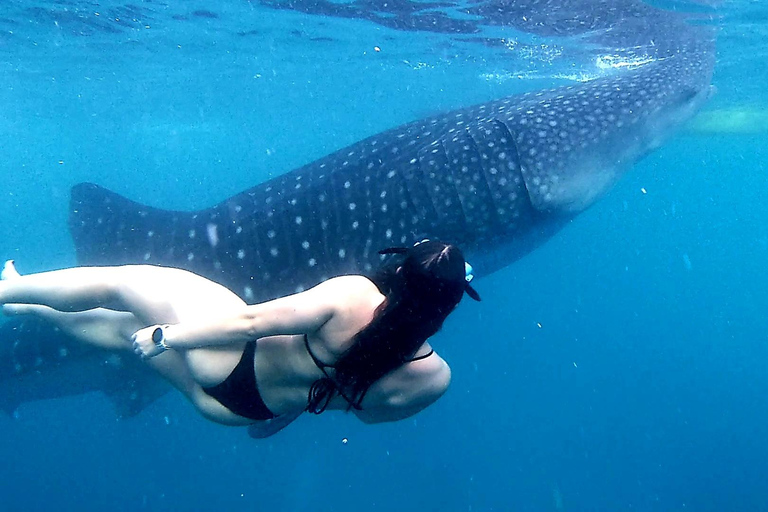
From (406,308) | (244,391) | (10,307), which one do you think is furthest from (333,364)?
(10,307)

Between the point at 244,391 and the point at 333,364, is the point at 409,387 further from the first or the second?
the point at 244,391

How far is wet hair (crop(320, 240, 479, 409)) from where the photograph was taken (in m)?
2.44

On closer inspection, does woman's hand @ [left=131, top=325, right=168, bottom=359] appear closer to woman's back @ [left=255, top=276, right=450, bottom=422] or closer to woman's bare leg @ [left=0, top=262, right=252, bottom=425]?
woman's bare leg @ [left=0, top=262, right=252, bottom=425]

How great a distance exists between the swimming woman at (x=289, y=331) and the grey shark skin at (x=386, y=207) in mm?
1555

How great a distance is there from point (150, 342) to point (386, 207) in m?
2.62

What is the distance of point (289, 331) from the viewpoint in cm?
263

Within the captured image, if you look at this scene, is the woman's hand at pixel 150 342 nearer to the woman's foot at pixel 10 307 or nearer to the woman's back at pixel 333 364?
the woman's back at pixel 333 364

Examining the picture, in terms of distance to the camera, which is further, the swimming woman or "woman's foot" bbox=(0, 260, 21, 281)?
"woman's foot" bbox=(0, 260, 21, 281)

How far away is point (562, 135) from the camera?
5.42 meters

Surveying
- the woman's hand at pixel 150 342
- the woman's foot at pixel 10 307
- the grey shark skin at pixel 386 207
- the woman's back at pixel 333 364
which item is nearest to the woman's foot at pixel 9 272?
the woman's foot at pixel 10 307

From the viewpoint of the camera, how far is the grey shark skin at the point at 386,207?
5.10 metres

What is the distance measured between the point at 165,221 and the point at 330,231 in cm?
167

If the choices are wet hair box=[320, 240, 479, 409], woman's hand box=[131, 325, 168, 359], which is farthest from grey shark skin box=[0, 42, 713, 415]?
wet hair box=[320, 240, 479, 409]

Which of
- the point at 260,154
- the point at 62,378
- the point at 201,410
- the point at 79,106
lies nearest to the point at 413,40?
the point at 62,378
